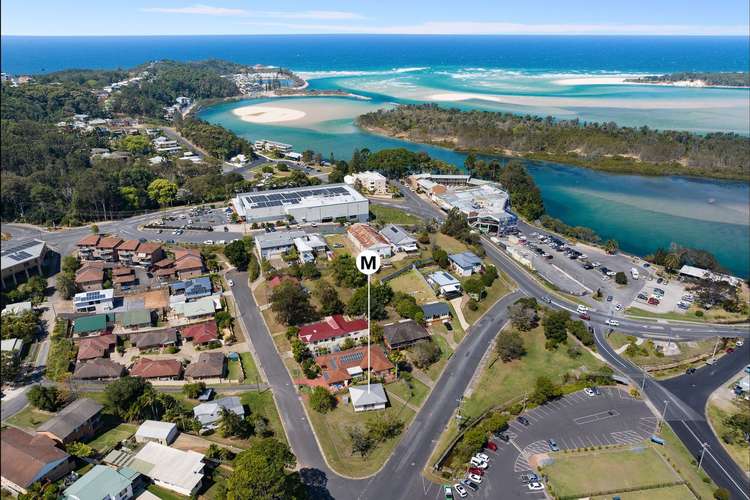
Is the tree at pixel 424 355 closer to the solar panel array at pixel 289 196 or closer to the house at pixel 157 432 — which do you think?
the house at pixel 157 432

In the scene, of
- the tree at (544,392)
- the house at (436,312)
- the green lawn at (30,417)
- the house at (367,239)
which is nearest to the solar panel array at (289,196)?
the house at (367,239)

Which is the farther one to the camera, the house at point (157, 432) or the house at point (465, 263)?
the house at point (465, 263)

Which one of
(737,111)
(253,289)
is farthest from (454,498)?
(737,111)

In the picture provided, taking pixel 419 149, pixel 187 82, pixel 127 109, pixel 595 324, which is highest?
pixel 187 82

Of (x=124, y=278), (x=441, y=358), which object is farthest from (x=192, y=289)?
(x=441, y=358)

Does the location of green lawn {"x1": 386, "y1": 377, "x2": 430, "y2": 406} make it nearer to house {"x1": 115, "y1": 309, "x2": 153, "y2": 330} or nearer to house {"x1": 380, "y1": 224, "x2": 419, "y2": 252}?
house {"x1": 380, "y1": 224, "x2": 419, "y2": 252}

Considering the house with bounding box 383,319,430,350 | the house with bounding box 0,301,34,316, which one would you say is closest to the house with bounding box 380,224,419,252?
the house with bounding box 383,319,430,350

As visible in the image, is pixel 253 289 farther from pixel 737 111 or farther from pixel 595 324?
pixel 737 111
